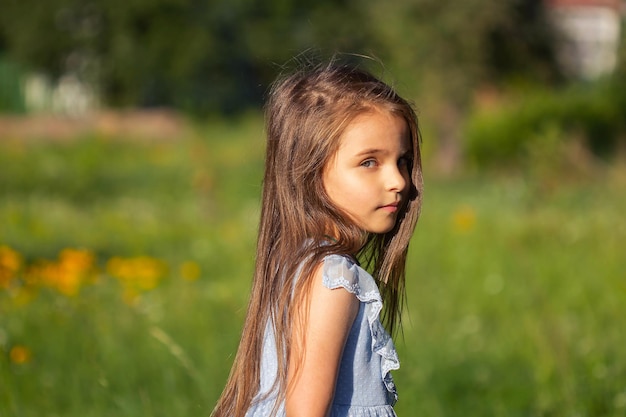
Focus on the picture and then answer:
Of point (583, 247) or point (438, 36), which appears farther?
point (438, 36)

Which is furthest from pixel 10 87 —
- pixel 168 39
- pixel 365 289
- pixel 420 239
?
pixel 365 289

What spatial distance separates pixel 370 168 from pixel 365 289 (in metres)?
0.19

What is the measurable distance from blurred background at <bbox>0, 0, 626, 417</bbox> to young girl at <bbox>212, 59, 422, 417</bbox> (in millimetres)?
269

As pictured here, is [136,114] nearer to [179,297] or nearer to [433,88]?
[433,88]

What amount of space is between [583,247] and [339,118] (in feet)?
16.2

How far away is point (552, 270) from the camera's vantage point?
234 inches

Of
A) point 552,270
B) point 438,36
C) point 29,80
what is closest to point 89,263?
point 552,270


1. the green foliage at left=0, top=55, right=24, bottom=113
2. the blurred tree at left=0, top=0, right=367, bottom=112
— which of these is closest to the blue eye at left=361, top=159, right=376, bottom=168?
the blurred tree at left=0, top=0, right=367, bottom=112

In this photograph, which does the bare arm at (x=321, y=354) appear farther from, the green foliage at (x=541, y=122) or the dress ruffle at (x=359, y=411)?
the green foliage at (x=541, y=122)

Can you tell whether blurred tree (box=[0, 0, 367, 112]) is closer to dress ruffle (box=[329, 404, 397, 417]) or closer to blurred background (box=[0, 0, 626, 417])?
blurred background (box=[0, 0, 626, 417])

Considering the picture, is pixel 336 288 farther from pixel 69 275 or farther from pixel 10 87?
pixel 10 87

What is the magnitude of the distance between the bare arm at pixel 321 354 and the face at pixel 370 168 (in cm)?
17

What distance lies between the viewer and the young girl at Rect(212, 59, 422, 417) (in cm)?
175

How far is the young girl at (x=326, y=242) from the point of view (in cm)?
175
